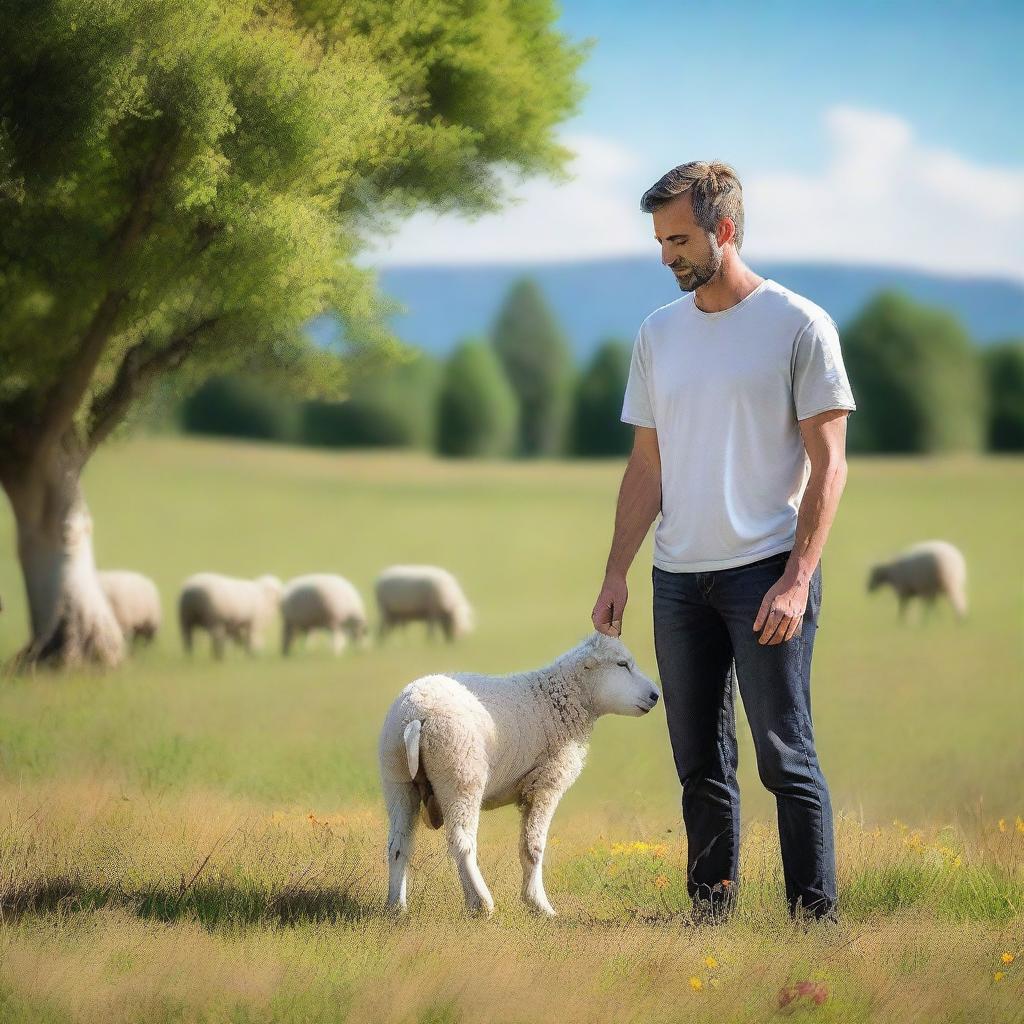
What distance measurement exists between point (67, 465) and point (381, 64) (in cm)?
518

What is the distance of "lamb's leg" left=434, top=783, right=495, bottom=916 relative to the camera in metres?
5.25

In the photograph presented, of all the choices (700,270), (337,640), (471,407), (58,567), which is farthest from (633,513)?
(471,407)

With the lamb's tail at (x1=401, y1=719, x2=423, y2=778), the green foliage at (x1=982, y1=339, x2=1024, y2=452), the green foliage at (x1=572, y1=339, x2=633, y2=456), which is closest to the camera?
the lamb's tail at (x1=401, y1=719, x2=423, y2=778)

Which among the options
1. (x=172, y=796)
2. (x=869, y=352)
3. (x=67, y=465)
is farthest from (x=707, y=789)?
(x=869, y=352)

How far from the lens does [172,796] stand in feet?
26.0

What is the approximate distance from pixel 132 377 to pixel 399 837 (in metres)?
8.27

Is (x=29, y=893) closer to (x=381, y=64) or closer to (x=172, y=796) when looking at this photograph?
(x=172, y=796)

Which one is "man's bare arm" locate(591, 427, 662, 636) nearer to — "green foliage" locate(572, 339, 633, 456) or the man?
the man

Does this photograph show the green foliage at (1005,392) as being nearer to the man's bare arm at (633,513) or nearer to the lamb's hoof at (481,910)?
the man's bare arm at (633,513)

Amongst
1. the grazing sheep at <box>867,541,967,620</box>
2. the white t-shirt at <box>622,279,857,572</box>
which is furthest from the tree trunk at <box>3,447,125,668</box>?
the grazing sheep at <box>867,541,967,620</box>

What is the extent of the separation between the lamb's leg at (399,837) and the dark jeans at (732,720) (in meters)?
1.05

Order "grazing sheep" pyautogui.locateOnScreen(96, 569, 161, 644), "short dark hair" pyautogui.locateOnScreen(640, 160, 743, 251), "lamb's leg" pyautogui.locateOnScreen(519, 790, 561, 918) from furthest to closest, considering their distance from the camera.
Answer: "grazing sheep" pyautogui.locateOnScreen(96, 569, 161, 644) → "lamb's leg" pyautogui.locateOnScreen(519, 790, 561, 918) → "short dark hair" pyautogui.locateOnScreen(640, 160, 743, 251)

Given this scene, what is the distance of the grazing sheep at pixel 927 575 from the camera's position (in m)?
24.1

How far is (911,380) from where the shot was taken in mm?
86438
